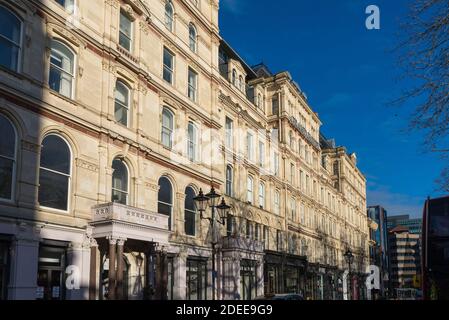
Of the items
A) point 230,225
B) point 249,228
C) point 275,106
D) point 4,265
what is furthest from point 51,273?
point 275,106

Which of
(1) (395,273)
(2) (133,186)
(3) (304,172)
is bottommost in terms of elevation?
(1) (395,273)

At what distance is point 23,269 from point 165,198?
1033 cm

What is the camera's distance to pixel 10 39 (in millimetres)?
17984

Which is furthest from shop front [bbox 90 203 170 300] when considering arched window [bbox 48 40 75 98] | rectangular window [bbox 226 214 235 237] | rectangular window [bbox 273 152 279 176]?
rectangular window [bbox 273 152 279 176]

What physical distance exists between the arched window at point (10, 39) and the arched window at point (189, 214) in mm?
13049

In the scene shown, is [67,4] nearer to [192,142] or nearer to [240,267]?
[192,142]

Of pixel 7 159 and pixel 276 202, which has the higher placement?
pixel 276 202

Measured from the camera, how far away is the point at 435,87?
848 centimetres

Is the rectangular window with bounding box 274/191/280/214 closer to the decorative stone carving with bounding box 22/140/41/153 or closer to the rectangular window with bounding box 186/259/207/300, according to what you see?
the rectangular window with bounding box 186/259/207/300

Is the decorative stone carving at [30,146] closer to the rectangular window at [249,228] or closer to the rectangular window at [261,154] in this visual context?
the rectangular window at [249,228]
